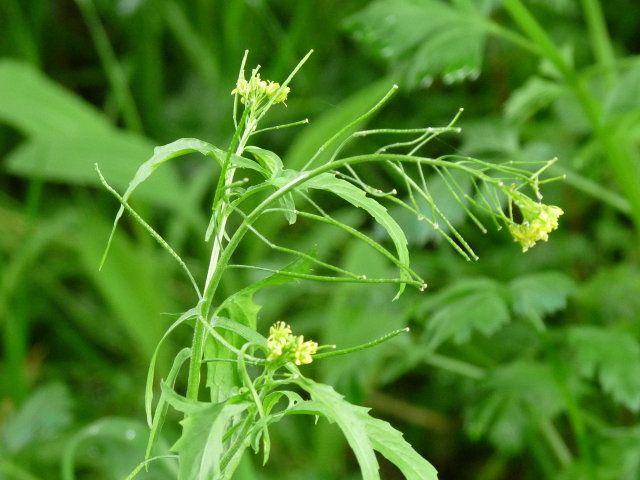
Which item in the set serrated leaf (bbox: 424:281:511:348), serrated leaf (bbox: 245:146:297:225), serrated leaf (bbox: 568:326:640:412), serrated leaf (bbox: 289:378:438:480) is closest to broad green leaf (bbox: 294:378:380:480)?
serrated leaf (bbox: 289:378:438:480)

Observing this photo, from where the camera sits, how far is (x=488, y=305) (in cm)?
110

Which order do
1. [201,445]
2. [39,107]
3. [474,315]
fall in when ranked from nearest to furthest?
1. [201,445]
2. [474,315]
3. [39,107]

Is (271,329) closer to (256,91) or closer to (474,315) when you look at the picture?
(256,91)

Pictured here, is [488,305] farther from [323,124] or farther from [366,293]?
[323,124]

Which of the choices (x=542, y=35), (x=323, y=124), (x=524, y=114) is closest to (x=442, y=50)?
(x=542, y=35)

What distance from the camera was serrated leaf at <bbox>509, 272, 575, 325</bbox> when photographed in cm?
109

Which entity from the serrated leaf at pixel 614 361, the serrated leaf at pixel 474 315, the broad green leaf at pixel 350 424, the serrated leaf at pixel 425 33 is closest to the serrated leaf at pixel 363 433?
the broad green leaf at pixel 350 424

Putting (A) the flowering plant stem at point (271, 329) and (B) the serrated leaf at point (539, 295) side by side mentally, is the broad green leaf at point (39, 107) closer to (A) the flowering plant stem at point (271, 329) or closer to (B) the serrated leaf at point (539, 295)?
(B) the serrated leaf at point (539, 295)

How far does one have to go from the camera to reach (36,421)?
1.40 metres

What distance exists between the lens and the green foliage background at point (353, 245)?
3.97ft

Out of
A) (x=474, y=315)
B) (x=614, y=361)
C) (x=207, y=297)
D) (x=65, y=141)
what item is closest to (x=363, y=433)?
(x=207, y=297)

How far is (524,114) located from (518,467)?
31.6 inches

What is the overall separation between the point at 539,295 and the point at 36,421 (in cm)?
80

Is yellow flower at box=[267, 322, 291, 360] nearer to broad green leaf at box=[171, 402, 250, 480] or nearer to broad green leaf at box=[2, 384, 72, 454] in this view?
broad green leaf at box=[171, 402, 250, 480]
